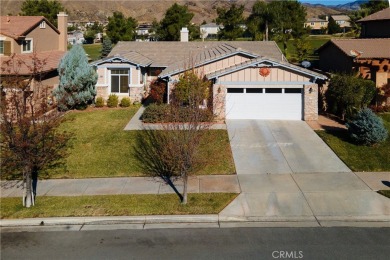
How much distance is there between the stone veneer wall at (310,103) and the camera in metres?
23.7

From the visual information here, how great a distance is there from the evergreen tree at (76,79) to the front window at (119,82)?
5.31 feet

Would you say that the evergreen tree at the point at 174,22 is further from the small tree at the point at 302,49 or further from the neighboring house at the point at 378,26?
the neighboring house at the point at 378,26

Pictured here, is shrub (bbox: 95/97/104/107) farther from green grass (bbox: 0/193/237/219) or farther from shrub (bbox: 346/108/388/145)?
shrub (bbox: 346/108/388/145)

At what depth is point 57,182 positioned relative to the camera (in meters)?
16.2

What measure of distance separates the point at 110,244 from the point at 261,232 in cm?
392

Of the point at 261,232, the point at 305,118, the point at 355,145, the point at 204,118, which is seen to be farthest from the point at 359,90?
the point at 261,232

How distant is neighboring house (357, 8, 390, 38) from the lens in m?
33.2

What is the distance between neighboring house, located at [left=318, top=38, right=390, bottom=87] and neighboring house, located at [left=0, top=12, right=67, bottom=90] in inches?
743

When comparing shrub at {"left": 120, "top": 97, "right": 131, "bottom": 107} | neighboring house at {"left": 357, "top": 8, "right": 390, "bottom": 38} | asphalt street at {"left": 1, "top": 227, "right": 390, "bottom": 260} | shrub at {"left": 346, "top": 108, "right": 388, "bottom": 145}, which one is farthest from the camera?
neighboring house at {"left": 357, "top": 8, "right": 390, "bottom": 38}

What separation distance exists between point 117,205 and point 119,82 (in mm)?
16712

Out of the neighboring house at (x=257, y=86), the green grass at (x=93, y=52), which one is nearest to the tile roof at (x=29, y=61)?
the neighboring house at (x=257, y=86)

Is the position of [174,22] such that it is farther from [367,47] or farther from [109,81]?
[367,47]
